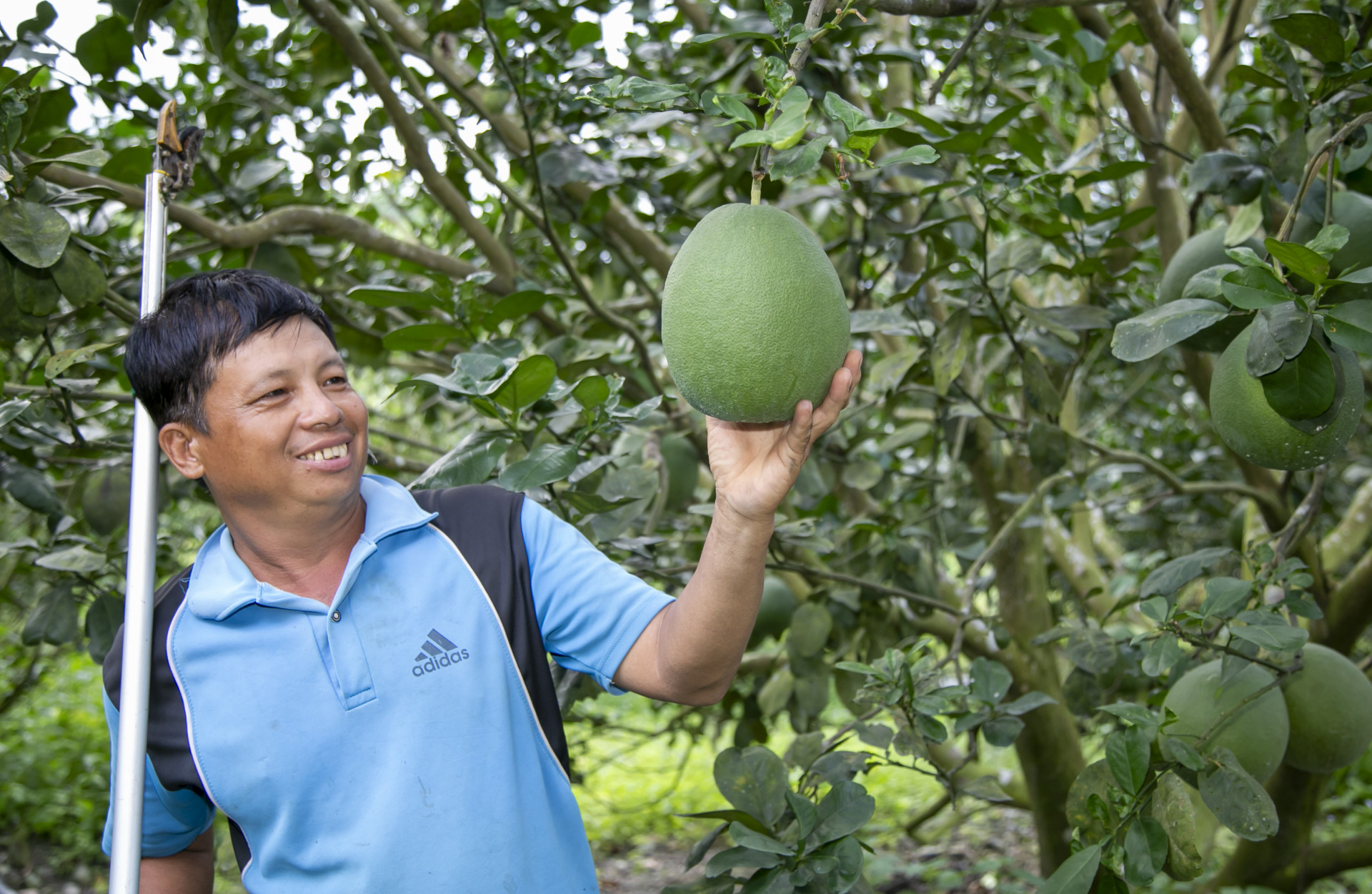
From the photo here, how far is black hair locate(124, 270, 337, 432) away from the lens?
1.19m

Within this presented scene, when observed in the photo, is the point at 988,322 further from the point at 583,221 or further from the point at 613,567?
the point at 613,567

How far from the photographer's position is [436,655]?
1.16 m

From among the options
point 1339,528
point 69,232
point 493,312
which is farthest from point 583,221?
point 1339,528

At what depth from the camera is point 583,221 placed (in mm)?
2182

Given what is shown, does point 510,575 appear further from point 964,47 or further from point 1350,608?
point 1350,608

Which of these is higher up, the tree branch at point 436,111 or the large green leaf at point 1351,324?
the tree branch at point 436,111

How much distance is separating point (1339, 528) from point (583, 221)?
187 cm

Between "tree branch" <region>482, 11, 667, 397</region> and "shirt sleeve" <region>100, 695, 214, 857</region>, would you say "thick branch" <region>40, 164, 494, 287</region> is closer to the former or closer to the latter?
"tree branch" <region>482, 11, 667, 397</region>

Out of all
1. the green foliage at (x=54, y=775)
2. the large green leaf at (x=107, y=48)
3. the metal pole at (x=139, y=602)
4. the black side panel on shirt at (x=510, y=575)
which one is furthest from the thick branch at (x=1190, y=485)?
the green foliage at (x=54, y=775)

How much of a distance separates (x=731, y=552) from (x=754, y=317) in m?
0.28

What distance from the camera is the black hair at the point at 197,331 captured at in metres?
1.19

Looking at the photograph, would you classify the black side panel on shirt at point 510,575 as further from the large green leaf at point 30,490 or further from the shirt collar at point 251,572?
the large green leaf at point 30,490

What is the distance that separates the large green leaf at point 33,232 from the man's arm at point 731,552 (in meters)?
0.99

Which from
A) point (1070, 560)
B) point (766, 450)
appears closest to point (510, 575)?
point (766, 450)
